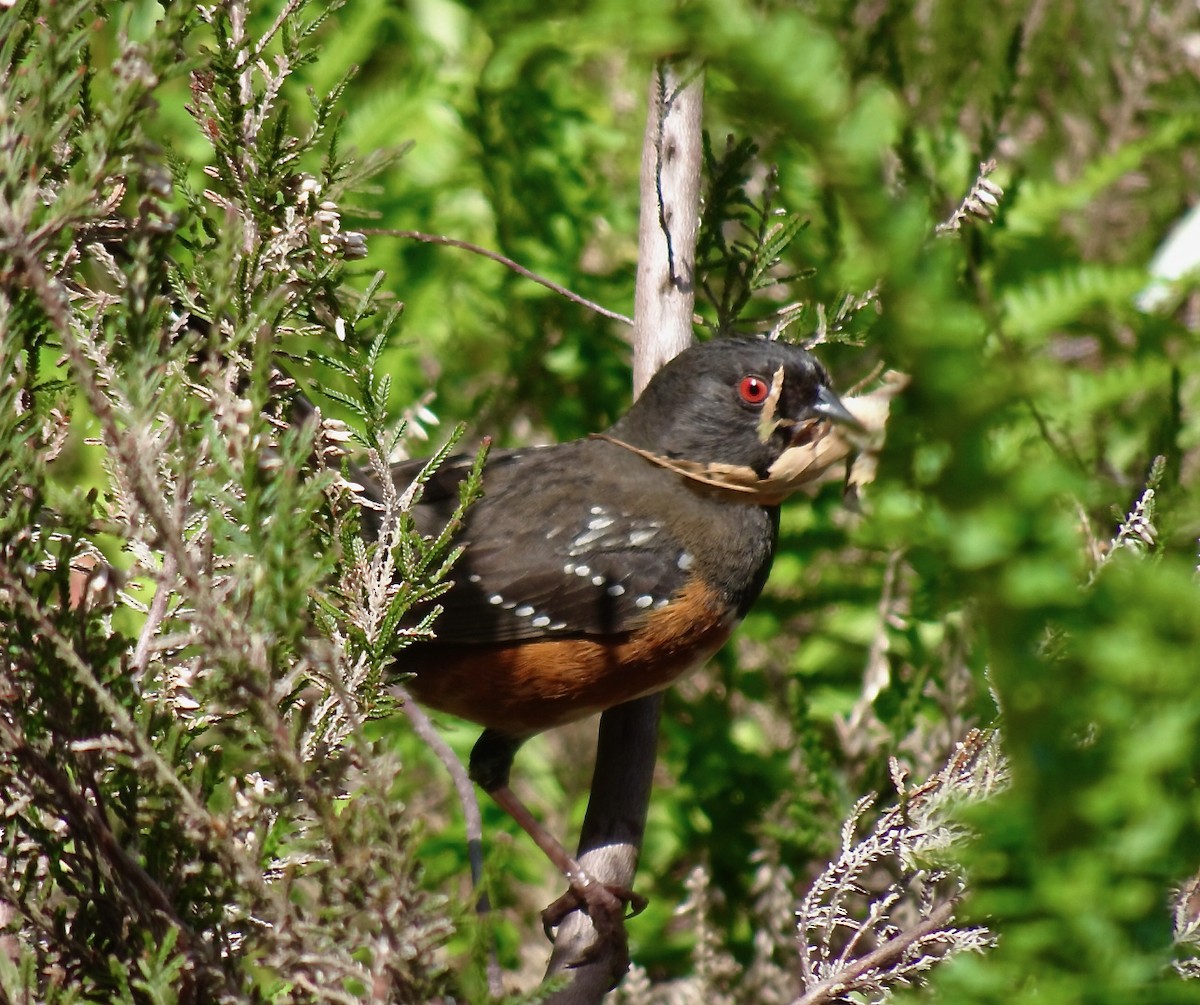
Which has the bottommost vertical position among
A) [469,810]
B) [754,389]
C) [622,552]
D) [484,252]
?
[469,810]

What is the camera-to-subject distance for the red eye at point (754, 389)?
2627 mm

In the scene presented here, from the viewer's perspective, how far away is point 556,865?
2.60 meters

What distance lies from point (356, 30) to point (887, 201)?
2957mm

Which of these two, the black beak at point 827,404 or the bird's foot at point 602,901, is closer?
the bird's foot at point 602,901

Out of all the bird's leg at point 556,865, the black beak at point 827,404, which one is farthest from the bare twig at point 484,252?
the bird's leg at point 556,865

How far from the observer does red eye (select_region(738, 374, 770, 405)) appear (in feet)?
8.62

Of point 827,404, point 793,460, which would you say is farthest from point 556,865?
point 827,404

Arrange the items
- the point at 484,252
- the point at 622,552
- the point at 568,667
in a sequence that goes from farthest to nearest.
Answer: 1. the point at 622,552
2. the point at 568,667
3. the point at 484,252

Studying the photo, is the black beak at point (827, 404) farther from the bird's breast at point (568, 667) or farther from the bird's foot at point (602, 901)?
the bird's foot at point (602, 901)

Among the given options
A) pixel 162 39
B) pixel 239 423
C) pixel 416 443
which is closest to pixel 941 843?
pixel 239 423

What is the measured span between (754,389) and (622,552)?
1.45 feet

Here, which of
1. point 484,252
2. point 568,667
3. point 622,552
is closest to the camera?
point 484,252

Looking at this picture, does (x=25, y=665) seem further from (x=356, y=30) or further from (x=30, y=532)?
(x=356, y=30)

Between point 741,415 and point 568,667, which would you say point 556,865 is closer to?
point 568,667
